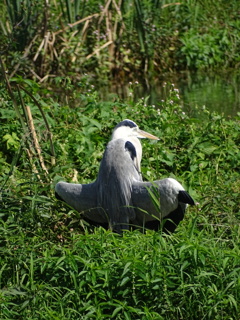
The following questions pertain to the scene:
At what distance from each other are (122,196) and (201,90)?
6236mm

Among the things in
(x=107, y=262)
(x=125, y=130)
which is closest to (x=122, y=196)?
(x=125, y=130)

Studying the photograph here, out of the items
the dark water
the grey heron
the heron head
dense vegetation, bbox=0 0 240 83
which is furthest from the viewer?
dense vegetation, bbox=0 0 240 83

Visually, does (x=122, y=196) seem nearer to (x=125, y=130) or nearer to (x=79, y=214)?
(x=79, y=214)

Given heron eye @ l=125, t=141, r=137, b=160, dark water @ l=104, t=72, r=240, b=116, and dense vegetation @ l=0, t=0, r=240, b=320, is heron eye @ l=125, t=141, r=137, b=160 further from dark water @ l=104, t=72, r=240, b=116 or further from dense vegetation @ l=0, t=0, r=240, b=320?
dark water @ l=104, t=72, r=240, b=116

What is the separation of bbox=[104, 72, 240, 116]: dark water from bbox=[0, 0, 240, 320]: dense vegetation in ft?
3.26

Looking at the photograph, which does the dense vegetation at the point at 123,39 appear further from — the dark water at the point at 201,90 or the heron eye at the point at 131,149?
the heron eye at the point at 131,149

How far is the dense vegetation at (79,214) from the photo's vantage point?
3.57 meters

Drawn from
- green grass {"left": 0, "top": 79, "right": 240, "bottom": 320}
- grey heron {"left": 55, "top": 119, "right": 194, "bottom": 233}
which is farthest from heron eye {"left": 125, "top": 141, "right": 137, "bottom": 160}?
green grass {"left": 0, "top": 79, "right": 240, "bottom": 320}

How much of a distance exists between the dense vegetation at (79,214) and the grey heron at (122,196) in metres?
0.11

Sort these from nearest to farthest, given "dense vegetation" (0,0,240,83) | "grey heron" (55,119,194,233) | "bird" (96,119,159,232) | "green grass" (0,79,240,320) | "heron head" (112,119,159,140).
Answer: "green grass" (0,79,240,320) → "grey heron" (55,119,194,233) → "bird" (96,119,159,232) → "heron head" (112,119,159,140) → "dense vegetation" (0,0,240,83)

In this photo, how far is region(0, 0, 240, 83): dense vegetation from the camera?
1046cm

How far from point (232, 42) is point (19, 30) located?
390 centimetres

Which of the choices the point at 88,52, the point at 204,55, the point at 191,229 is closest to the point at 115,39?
the point at 88,52

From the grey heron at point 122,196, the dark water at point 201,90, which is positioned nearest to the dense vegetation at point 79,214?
the grey heron at point 122,196
